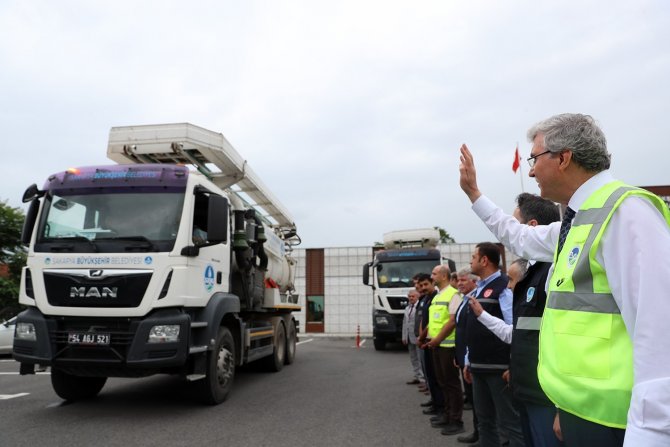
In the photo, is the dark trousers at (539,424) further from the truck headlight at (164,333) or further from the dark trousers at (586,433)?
the truck headlight at (164,333)

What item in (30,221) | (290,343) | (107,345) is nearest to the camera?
(107,345)

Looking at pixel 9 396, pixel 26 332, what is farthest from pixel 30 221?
pixel 9 396

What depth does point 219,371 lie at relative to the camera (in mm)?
6641

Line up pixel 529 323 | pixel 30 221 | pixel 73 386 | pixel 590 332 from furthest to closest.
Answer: pixel 73 386
pixel 30 221
pixel 529 323
pixel 590 332

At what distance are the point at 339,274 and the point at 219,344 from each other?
67.9ft

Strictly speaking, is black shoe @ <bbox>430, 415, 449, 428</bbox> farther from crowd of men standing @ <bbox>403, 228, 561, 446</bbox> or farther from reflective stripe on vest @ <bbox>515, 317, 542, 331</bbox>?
reflective stripe on vest @ <bbox>515, 317, 542, 331</bbox>

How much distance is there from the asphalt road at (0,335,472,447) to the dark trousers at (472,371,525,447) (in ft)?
3.45

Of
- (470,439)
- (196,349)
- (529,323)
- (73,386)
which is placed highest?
(529,323)

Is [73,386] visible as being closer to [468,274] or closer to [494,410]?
[468,274]

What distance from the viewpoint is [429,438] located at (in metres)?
5.06

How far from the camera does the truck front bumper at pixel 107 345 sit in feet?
18.1

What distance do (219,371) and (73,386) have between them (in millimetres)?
2074

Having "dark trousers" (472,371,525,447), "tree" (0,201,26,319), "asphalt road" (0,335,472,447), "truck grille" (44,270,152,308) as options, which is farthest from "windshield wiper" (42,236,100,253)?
"tree" (0,201,26,319)

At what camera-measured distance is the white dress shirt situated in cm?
117
